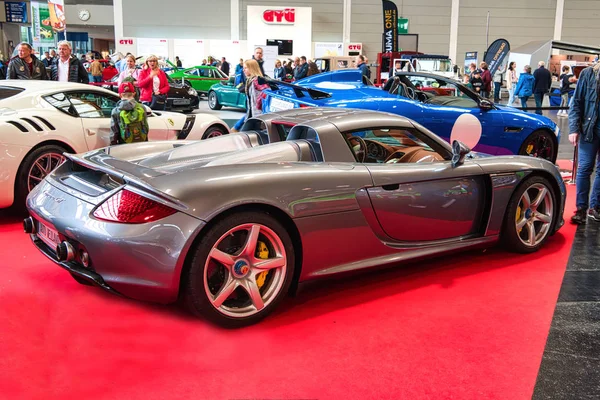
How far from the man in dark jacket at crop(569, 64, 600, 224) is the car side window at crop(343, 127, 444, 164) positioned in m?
1.99

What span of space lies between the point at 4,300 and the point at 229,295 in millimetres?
1407

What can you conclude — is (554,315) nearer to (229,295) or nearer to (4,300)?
(229,295)

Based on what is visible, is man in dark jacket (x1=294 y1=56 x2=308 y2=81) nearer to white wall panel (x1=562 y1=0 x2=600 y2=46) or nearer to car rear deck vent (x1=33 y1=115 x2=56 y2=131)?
car rear deck vent (x1=33 y1=115 x2=56 y2=131)

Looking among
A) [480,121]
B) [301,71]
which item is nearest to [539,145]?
[480,121]

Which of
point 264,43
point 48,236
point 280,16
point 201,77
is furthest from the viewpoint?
point 264,43

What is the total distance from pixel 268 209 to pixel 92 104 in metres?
3.78

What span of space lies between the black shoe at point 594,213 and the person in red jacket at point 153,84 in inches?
264

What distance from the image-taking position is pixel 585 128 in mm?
5117

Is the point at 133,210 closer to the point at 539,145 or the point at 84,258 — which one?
the point at 84,258

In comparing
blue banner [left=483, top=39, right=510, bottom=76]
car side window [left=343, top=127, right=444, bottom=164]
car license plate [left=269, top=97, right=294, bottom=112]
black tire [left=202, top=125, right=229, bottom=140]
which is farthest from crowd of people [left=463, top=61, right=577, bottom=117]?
car side window [left=343, top=127, right=444, bottom=164]

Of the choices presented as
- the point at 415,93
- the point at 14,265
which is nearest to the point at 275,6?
the point at 415,93

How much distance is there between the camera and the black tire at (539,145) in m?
7.46

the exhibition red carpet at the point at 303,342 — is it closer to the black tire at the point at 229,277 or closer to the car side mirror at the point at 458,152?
the black tire at the point at 229,277

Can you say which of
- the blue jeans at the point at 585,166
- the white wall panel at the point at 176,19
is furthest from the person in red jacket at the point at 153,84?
the white wall panel at the point at 176,19
